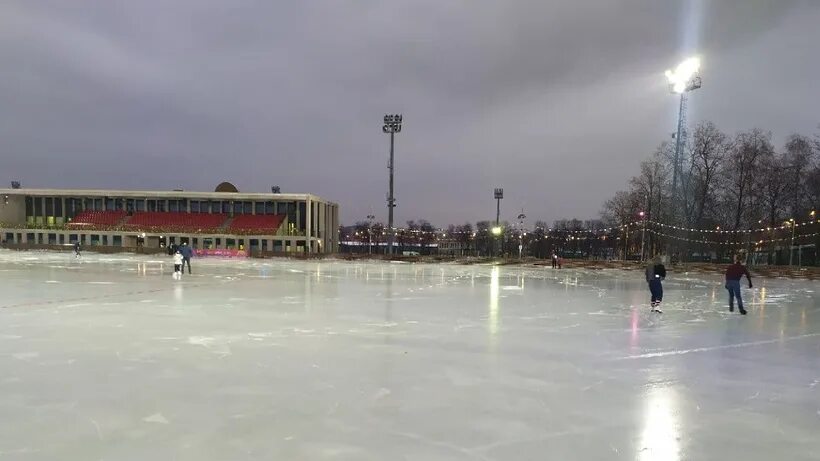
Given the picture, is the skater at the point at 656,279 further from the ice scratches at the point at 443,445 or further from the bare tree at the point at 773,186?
the bare tree at the point at 773,186

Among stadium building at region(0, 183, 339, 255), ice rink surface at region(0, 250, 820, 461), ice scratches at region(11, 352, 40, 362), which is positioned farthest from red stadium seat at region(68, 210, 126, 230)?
ice scratches at region(11, 352, 40, 362)

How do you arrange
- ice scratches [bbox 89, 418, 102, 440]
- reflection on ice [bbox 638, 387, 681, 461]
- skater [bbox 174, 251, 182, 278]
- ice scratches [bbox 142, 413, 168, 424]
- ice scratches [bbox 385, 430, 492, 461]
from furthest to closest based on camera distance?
skater [bbox 174, 251, 182, 278], ice scratches [bbox 142, 413, 168, 424], ice scratches [bbox 89, 418, 102, 440], reflection on ice [bbox 638, 387, 681, 461], ice scratches [bbox 385, 430, 492, 461]

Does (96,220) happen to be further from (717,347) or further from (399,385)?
(717,347)

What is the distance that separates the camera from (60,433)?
324 cm

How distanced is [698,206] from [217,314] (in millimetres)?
37216

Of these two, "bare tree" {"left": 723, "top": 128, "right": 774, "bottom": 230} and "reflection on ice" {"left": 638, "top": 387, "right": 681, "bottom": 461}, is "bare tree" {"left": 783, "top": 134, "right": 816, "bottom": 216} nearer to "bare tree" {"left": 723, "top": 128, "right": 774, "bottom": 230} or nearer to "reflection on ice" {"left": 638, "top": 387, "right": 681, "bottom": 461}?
"bare tree" {"left": 723, "top": 128, "right": 774, "bottom": 230}

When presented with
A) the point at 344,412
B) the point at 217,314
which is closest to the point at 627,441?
the point at 344,412

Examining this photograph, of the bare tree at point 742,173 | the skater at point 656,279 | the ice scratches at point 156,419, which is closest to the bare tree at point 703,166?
the bare tree at point 742,173

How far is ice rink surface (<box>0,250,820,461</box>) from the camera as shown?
124 inches

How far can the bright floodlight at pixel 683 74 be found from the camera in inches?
867

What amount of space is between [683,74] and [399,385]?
23.4 m

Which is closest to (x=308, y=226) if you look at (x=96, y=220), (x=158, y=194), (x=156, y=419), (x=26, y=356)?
(x=158, y=194)

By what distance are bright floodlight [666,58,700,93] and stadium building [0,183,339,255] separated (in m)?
34.4

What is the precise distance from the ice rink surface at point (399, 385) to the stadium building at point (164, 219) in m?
40.7
